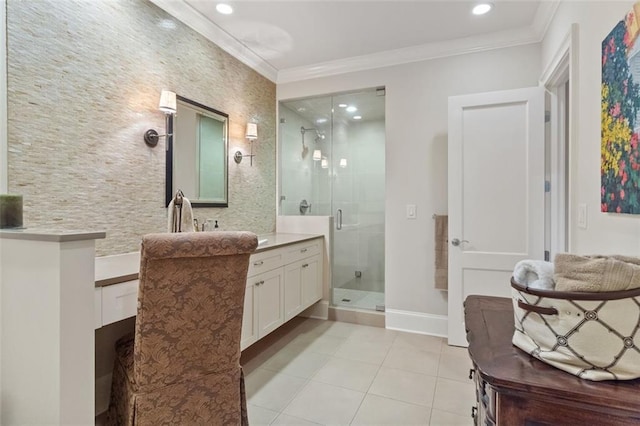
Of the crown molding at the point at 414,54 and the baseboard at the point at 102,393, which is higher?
the crown molding at the point at 414,54

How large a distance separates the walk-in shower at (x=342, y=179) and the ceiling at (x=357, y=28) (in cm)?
61

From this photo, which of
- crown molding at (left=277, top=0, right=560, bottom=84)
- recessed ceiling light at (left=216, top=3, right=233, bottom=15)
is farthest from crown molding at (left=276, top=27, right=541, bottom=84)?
recessed ceiling light at (left=216, top=3, right=233, bottom=15)

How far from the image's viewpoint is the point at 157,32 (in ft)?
7.32

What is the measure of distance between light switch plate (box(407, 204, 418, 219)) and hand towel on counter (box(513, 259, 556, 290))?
Answer: 2.20 meters

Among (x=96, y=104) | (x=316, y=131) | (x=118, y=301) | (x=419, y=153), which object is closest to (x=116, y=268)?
(x=118, y=301)

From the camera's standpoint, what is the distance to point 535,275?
36.3 inches

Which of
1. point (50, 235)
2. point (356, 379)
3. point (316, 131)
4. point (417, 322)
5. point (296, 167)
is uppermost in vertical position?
point (316, 131)

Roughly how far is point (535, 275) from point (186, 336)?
1342 mm

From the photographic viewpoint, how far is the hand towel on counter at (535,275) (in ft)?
2.88

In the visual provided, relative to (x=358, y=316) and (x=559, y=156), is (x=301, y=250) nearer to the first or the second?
(x=358, y=316)

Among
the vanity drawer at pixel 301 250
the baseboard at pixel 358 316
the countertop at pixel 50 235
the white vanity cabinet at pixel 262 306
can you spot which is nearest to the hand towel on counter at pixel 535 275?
the countertop at pixel 50 235

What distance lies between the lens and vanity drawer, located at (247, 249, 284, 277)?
231 cm

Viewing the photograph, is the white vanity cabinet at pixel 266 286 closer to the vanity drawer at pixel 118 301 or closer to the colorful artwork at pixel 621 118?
the vanity drawer at pixel 118 301

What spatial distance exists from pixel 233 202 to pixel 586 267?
8.80 feet
